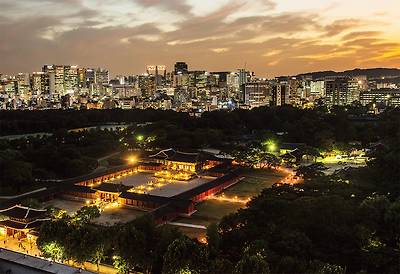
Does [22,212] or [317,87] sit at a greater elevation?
[317,87]

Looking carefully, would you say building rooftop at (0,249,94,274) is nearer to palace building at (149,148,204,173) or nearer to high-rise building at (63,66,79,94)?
palace building at (149,148,204,173)

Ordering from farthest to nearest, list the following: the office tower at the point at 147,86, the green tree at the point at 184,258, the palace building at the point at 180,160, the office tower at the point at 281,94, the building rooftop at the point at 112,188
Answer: the office tower at the point at 147,86, the office tower at the point at 281,94, the palace building at the point at 180,160, the building rooftop at the point at 112,188, the green tree at the point at 184,258

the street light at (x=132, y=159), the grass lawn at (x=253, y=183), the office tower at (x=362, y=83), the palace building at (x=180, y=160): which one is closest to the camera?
the grass lawn at (x=253, y=183)

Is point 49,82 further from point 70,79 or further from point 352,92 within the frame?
point 352,92

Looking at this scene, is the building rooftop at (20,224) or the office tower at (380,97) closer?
the building rooftop at (20,224)

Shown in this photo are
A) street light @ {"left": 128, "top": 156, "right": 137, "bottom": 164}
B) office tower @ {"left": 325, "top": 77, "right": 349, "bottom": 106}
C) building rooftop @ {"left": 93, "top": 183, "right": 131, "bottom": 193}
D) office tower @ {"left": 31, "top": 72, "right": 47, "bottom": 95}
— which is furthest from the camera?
office tower @ {"left": 31, "top": 72, "right": 47, "bottom": 95}

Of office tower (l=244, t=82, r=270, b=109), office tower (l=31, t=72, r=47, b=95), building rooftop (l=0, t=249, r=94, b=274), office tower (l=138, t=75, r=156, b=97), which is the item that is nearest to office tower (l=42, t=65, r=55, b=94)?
office tower (l=31, t=72, r=47, b=95)

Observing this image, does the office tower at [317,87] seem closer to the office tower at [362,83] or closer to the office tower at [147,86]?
the office tower at [362,83]

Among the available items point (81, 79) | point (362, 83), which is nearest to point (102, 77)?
point (81, 79)

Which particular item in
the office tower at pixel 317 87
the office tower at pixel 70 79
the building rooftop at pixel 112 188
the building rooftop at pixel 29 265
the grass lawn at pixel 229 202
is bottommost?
the grass lawn at pixel 229 202

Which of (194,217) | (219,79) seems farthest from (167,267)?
(219,79)

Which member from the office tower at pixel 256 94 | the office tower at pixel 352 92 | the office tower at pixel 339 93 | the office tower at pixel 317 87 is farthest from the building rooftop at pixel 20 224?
the office tower at pixel 317 87
